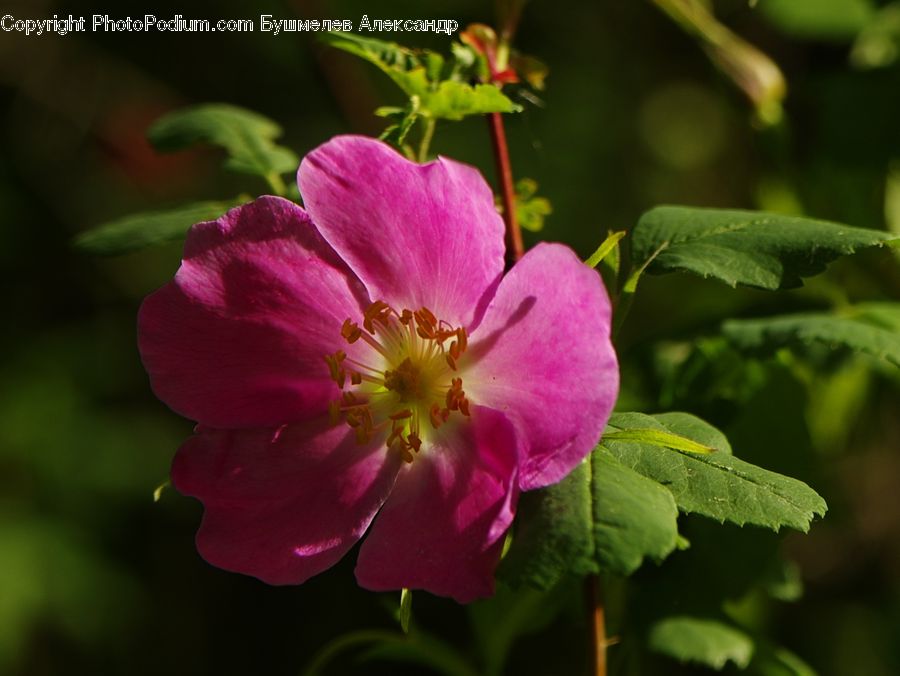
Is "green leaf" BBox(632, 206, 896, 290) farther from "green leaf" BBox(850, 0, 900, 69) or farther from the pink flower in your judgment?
"green leaf" BBox(850, 0, 900, 69)

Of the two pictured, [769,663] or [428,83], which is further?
[769,663]

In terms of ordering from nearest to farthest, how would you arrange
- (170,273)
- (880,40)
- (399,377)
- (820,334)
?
(399,377)
(820,334)
(880,40)
(170,273)

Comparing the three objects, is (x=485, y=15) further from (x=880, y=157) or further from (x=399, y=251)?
(x=399, y=251)

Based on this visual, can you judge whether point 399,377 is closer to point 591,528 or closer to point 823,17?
point 591,528

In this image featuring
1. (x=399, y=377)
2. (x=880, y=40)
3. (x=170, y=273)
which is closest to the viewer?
(x=399, y=377)

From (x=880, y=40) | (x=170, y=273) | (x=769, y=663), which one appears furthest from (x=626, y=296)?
(x=170, y=273)

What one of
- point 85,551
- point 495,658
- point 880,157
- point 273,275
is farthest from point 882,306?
point 85,551

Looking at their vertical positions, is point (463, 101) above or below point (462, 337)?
above
